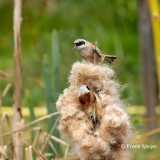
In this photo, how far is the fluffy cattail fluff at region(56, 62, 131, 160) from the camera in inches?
40.3

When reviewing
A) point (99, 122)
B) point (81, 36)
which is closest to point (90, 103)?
point (99, 122)

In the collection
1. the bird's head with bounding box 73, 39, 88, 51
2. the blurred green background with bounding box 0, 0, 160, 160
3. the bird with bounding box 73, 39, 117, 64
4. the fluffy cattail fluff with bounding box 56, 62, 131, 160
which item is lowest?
the fluffy cattail fluff with bounding box 56, 62, 131, 160

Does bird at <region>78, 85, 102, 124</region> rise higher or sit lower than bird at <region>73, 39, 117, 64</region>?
lower

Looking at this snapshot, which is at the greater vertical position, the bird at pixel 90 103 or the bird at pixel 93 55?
the bird at pixel 93 55

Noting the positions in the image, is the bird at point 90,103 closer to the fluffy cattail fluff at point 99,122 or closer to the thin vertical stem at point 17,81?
the fluffy cattail fluff at point 99,122

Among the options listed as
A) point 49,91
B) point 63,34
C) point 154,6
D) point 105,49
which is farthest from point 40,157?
point 105,49

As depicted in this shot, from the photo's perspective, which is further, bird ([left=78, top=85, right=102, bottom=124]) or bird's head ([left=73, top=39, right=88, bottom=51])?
bird's head ([left=73, top=39, right=88, bottom=51])

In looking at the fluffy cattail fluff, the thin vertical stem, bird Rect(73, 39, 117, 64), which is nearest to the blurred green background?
the thin vertical stem

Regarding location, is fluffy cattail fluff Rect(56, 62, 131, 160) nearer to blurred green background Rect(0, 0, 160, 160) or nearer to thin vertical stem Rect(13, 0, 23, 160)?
thin vertical stem Rect(13, 0, 23, 160)

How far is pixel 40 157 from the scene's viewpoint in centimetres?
132

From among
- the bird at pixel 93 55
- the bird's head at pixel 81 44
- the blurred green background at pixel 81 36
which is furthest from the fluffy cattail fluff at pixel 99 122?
the blurred green background at pixel 81 36

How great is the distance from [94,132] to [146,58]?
2.21 m

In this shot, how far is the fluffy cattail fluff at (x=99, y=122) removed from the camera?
1022 millimetres

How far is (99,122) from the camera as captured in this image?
1069mm
